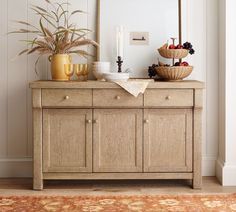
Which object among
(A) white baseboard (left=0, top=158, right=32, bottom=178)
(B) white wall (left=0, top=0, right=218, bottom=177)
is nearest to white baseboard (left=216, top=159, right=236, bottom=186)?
(B) white wall (left=0, top=0, right=218, bottom=177)

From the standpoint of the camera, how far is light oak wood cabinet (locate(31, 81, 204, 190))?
405 cm

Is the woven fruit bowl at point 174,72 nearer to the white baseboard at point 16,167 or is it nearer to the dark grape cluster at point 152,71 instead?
the dark grape cluster at point 152,71

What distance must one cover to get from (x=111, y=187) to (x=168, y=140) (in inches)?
23.8

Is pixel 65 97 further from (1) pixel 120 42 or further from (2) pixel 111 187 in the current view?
(2) pixel 111 187

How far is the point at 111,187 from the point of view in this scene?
4.20 m

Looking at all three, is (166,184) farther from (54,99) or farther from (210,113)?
(54,99)

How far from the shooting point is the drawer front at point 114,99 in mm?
4031

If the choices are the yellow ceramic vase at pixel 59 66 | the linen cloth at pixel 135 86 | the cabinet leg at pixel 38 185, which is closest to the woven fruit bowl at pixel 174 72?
the linen cloth at pixel 135 86

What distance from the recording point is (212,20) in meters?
4.55

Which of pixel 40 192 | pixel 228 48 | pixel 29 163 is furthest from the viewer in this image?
pixel 29 163

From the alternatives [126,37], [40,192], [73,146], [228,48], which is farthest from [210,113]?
[40,192]

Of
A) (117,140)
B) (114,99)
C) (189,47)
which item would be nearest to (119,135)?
(117,140)

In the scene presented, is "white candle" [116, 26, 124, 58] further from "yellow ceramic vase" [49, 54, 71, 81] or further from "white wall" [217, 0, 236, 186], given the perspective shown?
"white wall" [217, 0, 236, 186]

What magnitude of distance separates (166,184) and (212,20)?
148 centimetres
